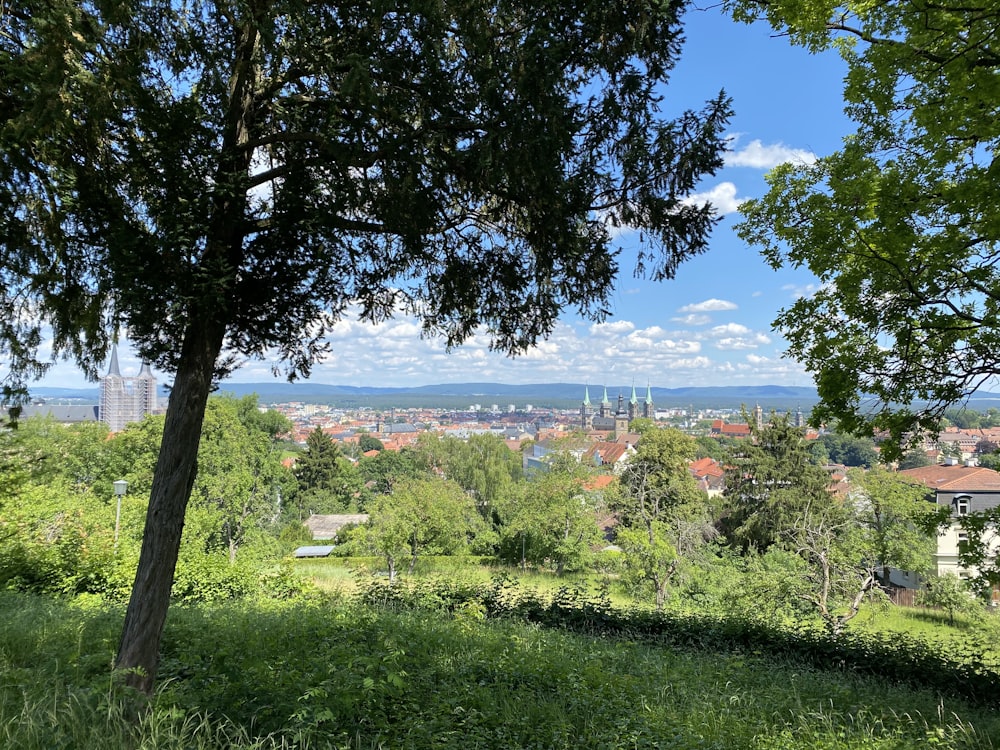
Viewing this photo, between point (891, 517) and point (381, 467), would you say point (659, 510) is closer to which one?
point (891, 517)

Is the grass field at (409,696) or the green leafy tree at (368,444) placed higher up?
the grass field at (409,696)

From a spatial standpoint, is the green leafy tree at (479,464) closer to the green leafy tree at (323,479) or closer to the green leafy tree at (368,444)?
the green leafy tree at (323,479)

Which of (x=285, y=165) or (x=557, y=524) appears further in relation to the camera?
(x=557, y=524)

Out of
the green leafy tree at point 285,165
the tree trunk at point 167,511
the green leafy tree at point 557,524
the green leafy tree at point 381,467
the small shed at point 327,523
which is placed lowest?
the small shed at point 327,523

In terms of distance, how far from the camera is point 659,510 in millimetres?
22906

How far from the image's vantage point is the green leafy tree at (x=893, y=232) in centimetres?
507

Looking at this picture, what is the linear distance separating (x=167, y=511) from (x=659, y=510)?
2160 cm

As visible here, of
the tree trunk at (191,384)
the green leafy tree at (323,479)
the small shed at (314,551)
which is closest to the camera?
the tree trunk at (191,384)

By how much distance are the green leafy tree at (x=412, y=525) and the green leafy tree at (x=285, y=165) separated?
63.5ft

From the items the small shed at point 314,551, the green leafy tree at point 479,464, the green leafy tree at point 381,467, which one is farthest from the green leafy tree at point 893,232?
the green leafy tree at point 381,467

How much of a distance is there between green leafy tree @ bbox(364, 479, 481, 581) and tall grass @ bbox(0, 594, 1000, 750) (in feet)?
51.5

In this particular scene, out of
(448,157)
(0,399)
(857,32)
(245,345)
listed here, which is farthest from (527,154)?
(857,32)

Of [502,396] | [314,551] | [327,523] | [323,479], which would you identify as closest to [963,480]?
[314,551]

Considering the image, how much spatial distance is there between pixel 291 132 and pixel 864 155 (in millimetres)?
6549
